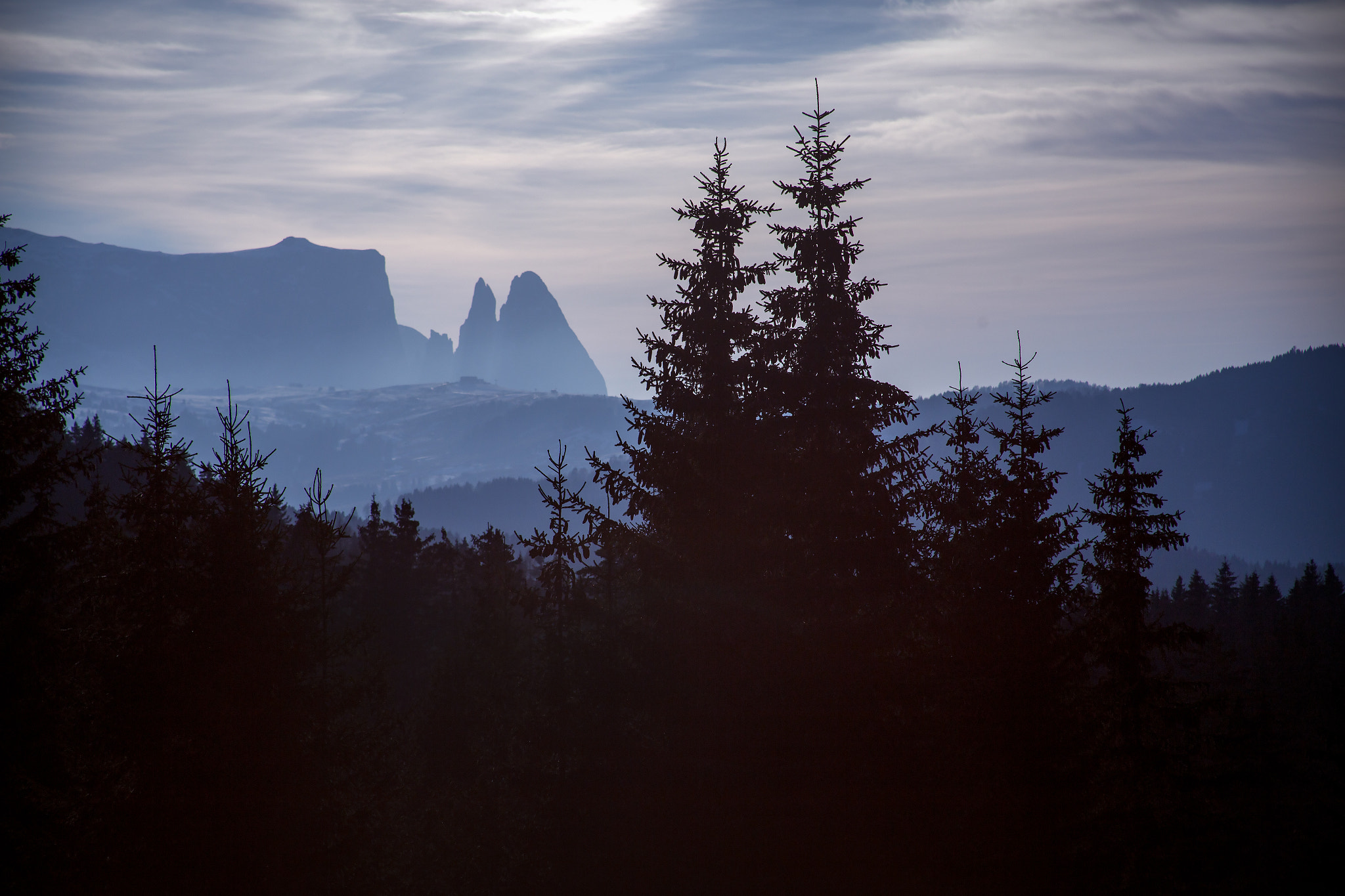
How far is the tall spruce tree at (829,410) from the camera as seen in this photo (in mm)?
18438

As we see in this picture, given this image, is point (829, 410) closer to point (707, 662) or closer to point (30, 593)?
point (707, 662)

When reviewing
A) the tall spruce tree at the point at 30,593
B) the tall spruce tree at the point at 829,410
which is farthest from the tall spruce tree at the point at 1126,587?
the tall spruce tree at the point at 30,593

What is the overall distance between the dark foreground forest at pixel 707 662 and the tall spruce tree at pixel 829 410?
0.07 m

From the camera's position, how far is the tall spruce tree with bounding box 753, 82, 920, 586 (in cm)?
1844

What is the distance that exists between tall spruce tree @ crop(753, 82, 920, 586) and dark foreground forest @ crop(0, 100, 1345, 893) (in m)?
0.07

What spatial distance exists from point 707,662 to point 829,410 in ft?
18.3

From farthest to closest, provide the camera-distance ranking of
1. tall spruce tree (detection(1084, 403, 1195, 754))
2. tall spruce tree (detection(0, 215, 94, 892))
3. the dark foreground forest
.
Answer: tall spruce tree (detection(1084, 403, 1195, 754)) < the dark foreground forest < tall spruce tree (detection(0, 215, 94, 892))

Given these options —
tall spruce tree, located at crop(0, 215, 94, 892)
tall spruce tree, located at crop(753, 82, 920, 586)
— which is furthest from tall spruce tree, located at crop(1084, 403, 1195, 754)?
tall spruce tree, located at crop(0, 215, 94, 892)

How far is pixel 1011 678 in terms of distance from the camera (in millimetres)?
19297

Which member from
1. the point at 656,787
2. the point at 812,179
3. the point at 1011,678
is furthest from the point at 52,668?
the point at 1011,678

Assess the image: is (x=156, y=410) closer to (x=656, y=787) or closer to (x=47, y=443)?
(x=47, y=443)

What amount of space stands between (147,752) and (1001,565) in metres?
16.3

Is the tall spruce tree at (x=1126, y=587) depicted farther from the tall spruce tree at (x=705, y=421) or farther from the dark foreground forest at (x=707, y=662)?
the tall spruce tree at (x=705, y=421)

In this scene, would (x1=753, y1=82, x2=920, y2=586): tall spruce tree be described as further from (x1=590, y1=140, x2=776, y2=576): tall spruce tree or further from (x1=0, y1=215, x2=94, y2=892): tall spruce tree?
(x1=0, y1=215, x2=94, y2=892): tall spruce tree
